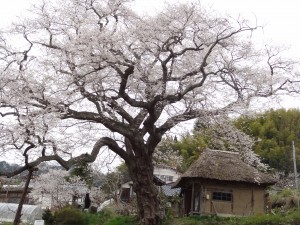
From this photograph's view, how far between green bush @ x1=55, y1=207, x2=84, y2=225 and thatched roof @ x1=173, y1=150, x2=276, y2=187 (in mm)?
4786

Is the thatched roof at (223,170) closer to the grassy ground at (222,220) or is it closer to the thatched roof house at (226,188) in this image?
the thatched roof house at (226,188)

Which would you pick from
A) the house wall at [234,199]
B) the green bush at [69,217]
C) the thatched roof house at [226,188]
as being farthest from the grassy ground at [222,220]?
the thatched roof house at [226,188]

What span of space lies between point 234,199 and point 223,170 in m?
1.32

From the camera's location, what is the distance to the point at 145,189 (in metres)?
13.4

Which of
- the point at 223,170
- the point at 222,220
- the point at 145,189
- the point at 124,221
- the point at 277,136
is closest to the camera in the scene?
the point at 145,189

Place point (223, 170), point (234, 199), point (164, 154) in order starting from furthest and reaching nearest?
1. point (223, 170)
2. point (234, 199)
3. point (164, 154)

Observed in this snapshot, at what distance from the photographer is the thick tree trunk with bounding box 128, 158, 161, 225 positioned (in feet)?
43.9

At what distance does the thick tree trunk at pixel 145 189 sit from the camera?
43.9 ft

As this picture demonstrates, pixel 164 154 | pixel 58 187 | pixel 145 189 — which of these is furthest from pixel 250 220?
pixel 58 187

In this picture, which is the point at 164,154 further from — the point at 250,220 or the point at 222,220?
the point at 250,220

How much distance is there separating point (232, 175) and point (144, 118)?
6159 millimetres

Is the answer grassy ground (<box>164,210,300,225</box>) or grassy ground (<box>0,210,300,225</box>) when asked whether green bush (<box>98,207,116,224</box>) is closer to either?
grassy ground (<box>0,210,300,225</box>)

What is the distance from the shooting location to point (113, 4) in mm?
12891

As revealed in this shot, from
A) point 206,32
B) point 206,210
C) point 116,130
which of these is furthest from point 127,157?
point 206,210
